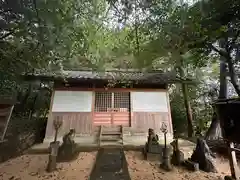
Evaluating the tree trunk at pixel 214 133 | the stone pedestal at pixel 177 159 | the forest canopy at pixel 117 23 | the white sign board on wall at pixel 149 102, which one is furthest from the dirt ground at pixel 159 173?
the white sign board on wall at pixel 149 102

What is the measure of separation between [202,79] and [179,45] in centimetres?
672

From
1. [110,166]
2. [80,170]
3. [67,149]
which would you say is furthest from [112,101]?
[80,170]

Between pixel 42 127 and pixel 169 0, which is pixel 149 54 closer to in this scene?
pixel 169 0

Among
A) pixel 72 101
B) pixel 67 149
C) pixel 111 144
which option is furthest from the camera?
pixel 72 101

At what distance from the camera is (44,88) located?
12602 millimetres

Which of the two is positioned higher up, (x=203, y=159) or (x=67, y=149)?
(x=67, y=149)

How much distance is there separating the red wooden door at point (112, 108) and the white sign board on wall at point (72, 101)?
0.48 m

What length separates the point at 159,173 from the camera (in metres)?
4.48

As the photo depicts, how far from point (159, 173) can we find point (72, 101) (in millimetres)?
5418

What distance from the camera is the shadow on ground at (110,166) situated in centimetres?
409

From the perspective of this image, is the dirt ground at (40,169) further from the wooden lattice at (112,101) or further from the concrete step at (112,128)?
the wooden lattice at (112,101)

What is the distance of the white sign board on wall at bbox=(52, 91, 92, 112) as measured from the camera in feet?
26.2

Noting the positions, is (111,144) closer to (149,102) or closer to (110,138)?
(110,138)

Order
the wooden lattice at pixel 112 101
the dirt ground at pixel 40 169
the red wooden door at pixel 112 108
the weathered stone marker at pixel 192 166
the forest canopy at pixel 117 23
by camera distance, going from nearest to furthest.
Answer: the forest canopy at pixel 117 23 < the dirt ground at pixel 40 169 < the weathered stone marker at pixel 192 166 < the red wooden door at pixel 112 108 < the wooden lattice at pixel 112 101
